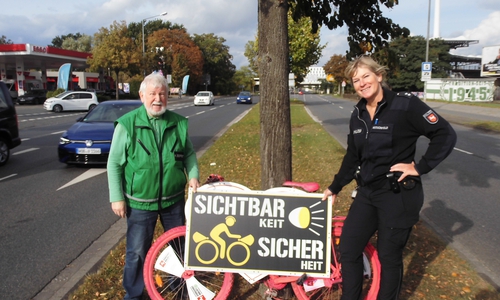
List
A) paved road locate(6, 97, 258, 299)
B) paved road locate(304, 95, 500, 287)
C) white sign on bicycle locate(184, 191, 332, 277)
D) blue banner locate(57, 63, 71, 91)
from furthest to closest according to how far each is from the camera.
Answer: blue banner locate(57, 63, 71, 91)
paved road locate(304, 95, 500, 287)
paved road locate(6, 97, 258, 299)
white sign on bicycle locate(184, 191, 332, 277)

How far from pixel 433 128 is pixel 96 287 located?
9.61 feet

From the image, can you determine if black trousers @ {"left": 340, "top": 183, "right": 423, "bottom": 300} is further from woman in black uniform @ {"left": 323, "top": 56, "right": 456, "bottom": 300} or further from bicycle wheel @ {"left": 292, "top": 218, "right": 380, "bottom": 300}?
bicycle wheel @ {"left": 292, "top": 218, "right": 380, "bottom": 300}

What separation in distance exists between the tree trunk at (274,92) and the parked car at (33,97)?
42718 mm

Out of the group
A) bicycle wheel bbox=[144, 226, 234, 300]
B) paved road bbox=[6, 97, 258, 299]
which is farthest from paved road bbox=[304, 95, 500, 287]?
paved road bbox=[6, 97, 258, 299]

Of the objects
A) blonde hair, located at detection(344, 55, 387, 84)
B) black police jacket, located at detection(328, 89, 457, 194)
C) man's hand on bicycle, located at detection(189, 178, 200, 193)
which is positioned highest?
blonde hair, located at detection(344, 55, 387, 84)

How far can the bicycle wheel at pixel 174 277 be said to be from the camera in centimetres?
334

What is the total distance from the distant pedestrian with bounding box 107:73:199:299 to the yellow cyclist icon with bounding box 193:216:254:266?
1.13ft

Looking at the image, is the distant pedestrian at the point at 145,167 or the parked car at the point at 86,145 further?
the parked car at the point at 86,145

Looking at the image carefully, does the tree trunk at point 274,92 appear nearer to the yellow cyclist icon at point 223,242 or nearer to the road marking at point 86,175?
the yellow cyclist icon at point 223,242

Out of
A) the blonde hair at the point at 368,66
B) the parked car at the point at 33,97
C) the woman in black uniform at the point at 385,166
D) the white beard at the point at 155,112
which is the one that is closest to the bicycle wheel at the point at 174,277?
the white beard at the point at 155,112

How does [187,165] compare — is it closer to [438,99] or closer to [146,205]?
[146,205]

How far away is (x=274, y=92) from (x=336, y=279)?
1.58m

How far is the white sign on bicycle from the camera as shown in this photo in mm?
3246

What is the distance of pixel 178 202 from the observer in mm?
3416
